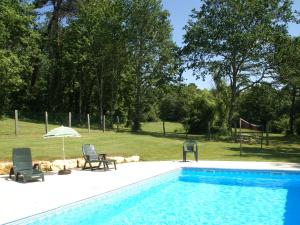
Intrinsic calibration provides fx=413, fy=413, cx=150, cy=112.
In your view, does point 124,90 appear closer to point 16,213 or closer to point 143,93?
point 143,93

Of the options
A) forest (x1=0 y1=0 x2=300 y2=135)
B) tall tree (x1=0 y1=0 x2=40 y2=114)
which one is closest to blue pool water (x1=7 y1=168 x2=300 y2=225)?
forest (x1=0 y1=0 x2=300 y2=135)

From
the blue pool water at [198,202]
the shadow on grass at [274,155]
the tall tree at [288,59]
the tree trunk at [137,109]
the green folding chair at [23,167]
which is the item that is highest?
the tall tree at [288,59]

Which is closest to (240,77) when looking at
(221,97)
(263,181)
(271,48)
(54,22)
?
(271,48)

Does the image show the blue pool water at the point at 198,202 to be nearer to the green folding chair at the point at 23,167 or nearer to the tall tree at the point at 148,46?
the green folding chair at the point at 23,167

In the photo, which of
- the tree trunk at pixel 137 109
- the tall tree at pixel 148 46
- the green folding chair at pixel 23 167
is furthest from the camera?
the tree trunk at pixel 137 109

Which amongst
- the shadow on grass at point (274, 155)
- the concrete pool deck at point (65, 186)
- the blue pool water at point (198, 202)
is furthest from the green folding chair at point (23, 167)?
the shadow on grass at point (274, 155)

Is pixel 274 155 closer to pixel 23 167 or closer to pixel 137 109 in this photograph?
pixel 23 167

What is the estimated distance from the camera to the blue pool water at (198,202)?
9.18 metres

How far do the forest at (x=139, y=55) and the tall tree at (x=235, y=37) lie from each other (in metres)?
0.09

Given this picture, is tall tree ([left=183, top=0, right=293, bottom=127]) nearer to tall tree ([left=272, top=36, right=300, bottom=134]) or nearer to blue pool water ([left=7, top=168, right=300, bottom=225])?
tall tree ([left=272, top=36, right=300, bottom=134])

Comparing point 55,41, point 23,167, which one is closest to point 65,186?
point 23,167

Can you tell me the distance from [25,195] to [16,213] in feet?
6.97

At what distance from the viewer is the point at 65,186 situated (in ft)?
38.8

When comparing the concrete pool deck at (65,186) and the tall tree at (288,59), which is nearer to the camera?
the concrete pool deck at (65,186)
